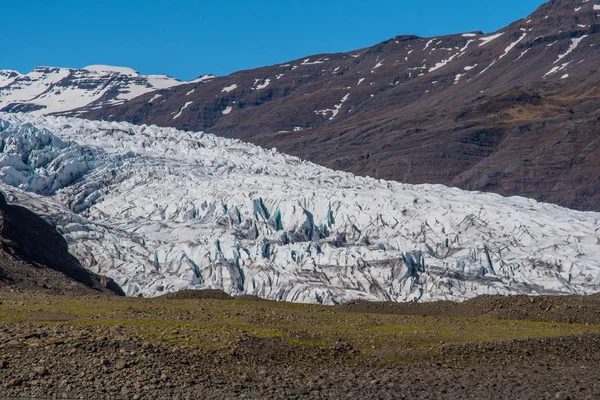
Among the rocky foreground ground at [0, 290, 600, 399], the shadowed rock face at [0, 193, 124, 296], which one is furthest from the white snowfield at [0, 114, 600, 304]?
the rocky foreground ground at [0, 290, 600, 399]

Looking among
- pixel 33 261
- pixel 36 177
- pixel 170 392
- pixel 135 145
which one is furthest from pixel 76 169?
pixel 170 392

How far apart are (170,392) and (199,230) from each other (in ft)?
148

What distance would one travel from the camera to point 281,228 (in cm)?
6944

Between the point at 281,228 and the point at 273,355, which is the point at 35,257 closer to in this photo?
the point at 281,228

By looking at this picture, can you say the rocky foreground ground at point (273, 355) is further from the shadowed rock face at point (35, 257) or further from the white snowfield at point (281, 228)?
the white snowfield at point (281, 228)

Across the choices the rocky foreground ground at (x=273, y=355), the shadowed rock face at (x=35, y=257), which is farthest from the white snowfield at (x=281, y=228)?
the rocky foreground ground at (x=273, y=355)

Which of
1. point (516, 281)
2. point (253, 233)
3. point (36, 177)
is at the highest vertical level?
point (36, 177)

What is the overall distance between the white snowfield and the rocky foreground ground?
27304 millimetres

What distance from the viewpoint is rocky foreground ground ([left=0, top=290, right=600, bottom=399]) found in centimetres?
2230

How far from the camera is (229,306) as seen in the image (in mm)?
34750

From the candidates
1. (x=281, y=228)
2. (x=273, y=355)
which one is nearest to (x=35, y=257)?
(x=281, y=228)

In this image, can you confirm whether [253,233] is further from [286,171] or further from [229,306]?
[229,306]

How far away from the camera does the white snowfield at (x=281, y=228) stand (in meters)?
60.9

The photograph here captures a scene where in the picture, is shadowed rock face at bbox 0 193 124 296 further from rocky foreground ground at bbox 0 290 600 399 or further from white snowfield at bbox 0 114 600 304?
rocky foreground ground at bbox 0 290 600 399
